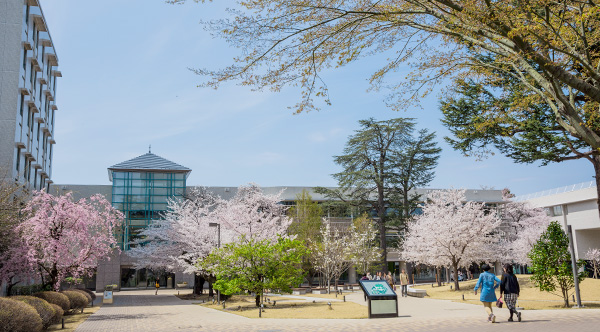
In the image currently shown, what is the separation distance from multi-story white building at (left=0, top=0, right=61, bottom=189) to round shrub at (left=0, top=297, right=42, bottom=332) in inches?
577

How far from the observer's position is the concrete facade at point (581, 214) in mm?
42812

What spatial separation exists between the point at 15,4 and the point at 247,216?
19122mm

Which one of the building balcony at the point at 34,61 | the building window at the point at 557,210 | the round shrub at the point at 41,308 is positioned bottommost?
the round shrub at the point at 41,308

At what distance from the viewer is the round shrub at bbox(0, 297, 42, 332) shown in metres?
11.3

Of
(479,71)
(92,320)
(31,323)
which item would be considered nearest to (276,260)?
(92,320)

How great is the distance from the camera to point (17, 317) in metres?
11.7

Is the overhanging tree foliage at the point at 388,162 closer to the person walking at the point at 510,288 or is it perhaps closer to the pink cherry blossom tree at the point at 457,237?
the pink cherry blossom tree at the point at 457,237

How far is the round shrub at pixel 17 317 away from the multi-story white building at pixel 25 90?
48.1 feet

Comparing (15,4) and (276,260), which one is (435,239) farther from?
(15,4)

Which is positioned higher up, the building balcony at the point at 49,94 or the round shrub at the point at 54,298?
the building balcony at the point at 49,94

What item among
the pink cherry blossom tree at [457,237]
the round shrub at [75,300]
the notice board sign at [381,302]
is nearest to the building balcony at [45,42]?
the round shrub at [75,300]

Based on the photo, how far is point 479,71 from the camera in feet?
36.1

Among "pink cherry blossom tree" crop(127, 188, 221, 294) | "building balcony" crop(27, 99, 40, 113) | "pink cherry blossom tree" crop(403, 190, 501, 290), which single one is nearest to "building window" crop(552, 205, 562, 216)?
"pink cherry blossom tree" crop(403, 190, 501, 290)

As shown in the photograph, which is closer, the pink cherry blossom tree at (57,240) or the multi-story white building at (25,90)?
the pink cherry blossom tree at (57,240)
